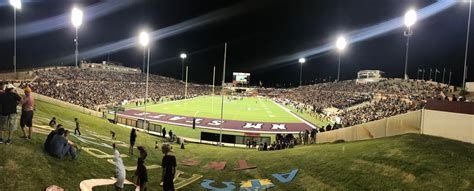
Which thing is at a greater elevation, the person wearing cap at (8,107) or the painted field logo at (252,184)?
the person wearing cap at (8,107)

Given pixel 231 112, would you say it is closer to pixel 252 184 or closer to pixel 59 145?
pixel 252 184

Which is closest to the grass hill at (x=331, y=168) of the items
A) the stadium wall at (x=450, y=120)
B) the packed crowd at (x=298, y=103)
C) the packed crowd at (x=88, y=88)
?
the stadium wall at (x=450, y=120)

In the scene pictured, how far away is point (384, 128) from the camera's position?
19781 millimetres

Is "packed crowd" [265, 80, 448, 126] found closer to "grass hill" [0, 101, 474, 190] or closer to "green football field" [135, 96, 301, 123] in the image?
"green football field" [135, 96, 301, 123]

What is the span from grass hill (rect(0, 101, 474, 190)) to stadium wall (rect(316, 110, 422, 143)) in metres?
1.69

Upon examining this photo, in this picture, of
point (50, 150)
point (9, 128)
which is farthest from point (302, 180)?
point (9, 128)

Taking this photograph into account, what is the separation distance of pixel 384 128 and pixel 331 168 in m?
7.22

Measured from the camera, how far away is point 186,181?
565 inches

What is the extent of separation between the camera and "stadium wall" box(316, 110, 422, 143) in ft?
57.1

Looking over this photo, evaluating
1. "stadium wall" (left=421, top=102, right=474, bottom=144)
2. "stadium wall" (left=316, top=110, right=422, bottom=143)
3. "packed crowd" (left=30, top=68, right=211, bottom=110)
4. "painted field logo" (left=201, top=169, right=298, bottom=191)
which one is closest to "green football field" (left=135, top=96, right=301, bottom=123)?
Result: "packed crowd" (left=30, top=68, right=211, bottom=110)

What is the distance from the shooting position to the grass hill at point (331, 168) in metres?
10.0

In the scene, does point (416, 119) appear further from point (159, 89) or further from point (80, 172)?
point (159, 89)

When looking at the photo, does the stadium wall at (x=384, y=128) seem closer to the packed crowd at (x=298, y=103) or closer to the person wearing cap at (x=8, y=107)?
the person wearing cap at (x=8, y=107)

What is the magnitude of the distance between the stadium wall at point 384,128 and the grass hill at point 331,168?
5.56ft
